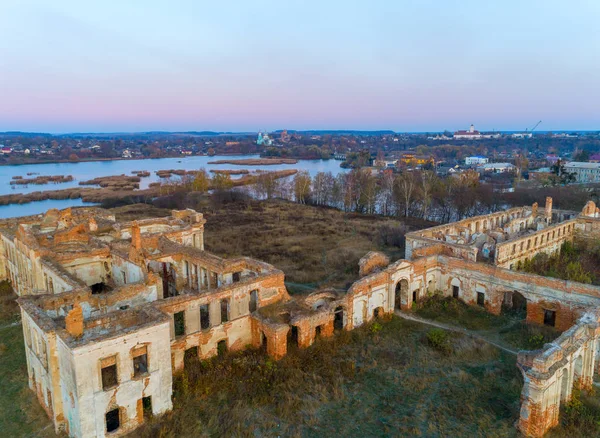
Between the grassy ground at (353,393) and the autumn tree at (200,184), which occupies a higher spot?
the autumn tree at (200,184)

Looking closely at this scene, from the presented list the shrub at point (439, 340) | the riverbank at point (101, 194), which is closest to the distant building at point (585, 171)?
the riverbank at point (101, 194)

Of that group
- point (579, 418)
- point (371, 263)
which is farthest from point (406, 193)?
point (579, 418)

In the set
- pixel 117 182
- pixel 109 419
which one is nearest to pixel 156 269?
pixel 109 419

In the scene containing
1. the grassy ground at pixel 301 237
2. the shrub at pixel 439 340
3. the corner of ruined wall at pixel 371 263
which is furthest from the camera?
the grassy ground at pixel 301 237

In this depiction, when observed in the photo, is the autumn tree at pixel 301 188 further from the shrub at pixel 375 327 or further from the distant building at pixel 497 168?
the distant building at pixel 497 168

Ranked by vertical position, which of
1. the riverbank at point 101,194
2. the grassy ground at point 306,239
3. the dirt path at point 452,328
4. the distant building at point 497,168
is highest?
the distant building at point 497,168

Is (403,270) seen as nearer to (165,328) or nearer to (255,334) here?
(255,334)

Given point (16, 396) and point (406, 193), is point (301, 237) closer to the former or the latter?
point (406, 193)
